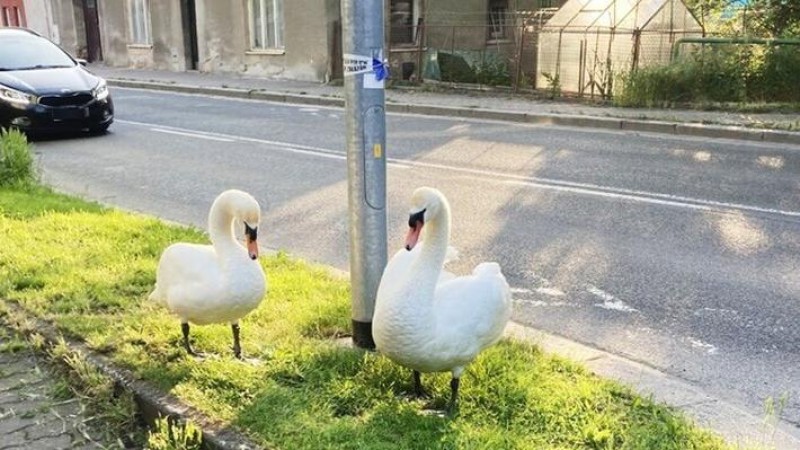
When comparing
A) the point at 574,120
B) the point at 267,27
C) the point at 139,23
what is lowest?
the point at 574,120

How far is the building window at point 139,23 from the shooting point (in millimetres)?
27188

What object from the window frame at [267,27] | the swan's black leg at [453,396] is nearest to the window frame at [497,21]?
the window frame at [267,27]

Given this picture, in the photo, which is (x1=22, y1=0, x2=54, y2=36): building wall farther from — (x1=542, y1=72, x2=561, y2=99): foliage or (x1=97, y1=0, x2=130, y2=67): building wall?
(x1=542, y1=72, x2=561, y2=99): foliage

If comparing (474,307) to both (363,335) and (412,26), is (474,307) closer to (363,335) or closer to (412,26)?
(363,335)

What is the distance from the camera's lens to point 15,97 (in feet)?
38.4

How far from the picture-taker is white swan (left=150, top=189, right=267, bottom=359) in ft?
11.7

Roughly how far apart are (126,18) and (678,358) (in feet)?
90.2

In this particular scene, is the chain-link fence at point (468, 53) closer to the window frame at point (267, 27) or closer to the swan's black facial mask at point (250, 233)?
the window frame at point (267, 27)

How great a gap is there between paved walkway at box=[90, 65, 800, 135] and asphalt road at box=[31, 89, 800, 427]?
1.06 m

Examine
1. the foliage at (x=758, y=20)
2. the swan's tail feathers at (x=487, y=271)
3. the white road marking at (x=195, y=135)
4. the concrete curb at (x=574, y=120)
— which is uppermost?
the foliage at (x=758, y=20)

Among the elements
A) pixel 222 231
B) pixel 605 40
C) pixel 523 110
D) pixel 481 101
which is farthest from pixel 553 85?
pixel 222 231

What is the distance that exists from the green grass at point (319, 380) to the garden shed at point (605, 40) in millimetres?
11505

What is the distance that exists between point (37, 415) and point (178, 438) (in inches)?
35.6

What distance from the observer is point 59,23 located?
3111 cm
